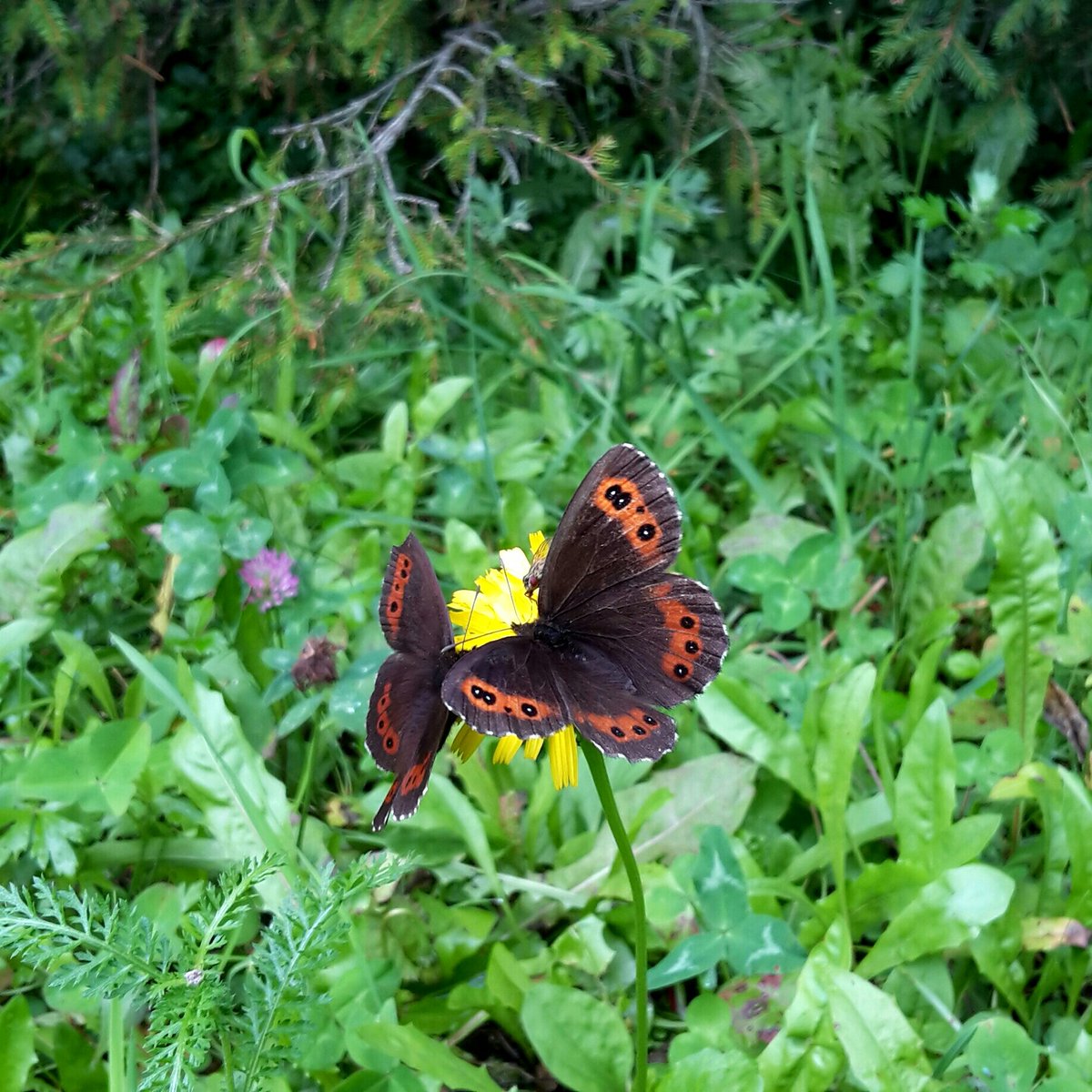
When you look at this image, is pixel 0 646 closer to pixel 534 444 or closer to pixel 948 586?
pixel 534 444

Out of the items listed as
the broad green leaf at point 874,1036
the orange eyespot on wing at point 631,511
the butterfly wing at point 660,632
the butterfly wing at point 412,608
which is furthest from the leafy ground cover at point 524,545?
the orange eyespot on wing at point 631,511

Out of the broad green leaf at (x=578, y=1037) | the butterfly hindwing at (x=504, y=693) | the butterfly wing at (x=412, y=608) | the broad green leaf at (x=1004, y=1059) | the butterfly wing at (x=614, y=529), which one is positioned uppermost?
the butterfly wing at (x=614, y=529)

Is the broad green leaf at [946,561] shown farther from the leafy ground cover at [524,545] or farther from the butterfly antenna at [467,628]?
the butterfly antenna at [467,628]

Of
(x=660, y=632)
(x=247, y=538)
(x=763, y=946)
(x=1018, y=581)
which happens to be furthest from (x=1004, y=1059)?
(x=247, y=538)

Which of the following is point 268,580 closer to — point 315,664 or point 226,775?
point 315,664

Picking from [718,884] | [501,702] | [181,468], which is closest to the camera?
[501,702]

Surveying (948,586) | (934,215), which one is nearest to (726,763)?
(948,586)
